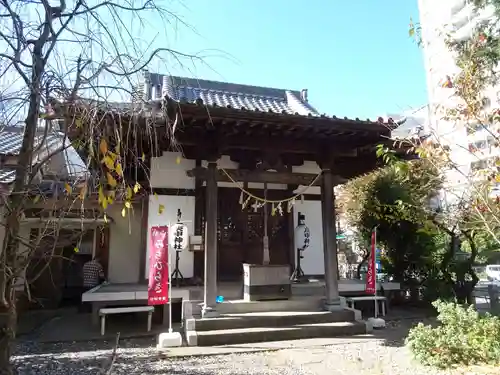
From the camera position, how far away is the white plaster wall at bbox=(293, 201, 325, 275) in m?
9.46

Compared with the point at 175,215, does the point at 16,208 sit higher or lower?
lower

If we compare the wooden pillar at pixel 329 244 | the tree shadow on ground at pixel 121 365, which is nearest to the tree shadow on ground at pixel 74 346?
the tree shadow on ground at pixel 121 365

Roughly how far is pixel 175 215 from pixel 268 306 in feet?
10.3

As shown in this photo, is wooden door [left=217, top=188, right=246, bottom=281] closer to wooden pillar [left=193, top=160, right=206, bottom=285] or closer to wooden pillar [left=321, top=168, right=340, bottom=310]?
wooden pillar [left=193, top=160, right=206, bottom=285]

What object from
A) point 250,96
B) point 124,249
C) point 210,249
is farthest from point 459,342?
point 250,96

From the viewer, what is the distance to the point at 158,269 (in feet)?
20.8

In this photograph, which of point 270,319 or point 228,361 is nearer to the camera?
point 228,361

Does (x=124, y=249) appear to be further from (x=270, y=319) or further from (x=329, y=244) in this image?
(x=329, y=244)

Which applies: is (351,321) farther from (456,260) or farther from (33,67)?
(33,67)

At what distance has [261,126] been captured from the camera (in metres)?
6.61

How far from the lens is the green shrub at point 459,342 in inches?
182

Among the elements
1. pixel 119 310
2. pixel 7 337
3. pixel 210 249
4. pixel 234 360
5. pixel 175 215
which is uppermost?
pixel 175 215

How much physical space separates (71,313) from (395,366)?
25.5ft

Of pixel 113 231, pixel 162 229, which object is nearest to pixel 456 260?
pixel 162 229
